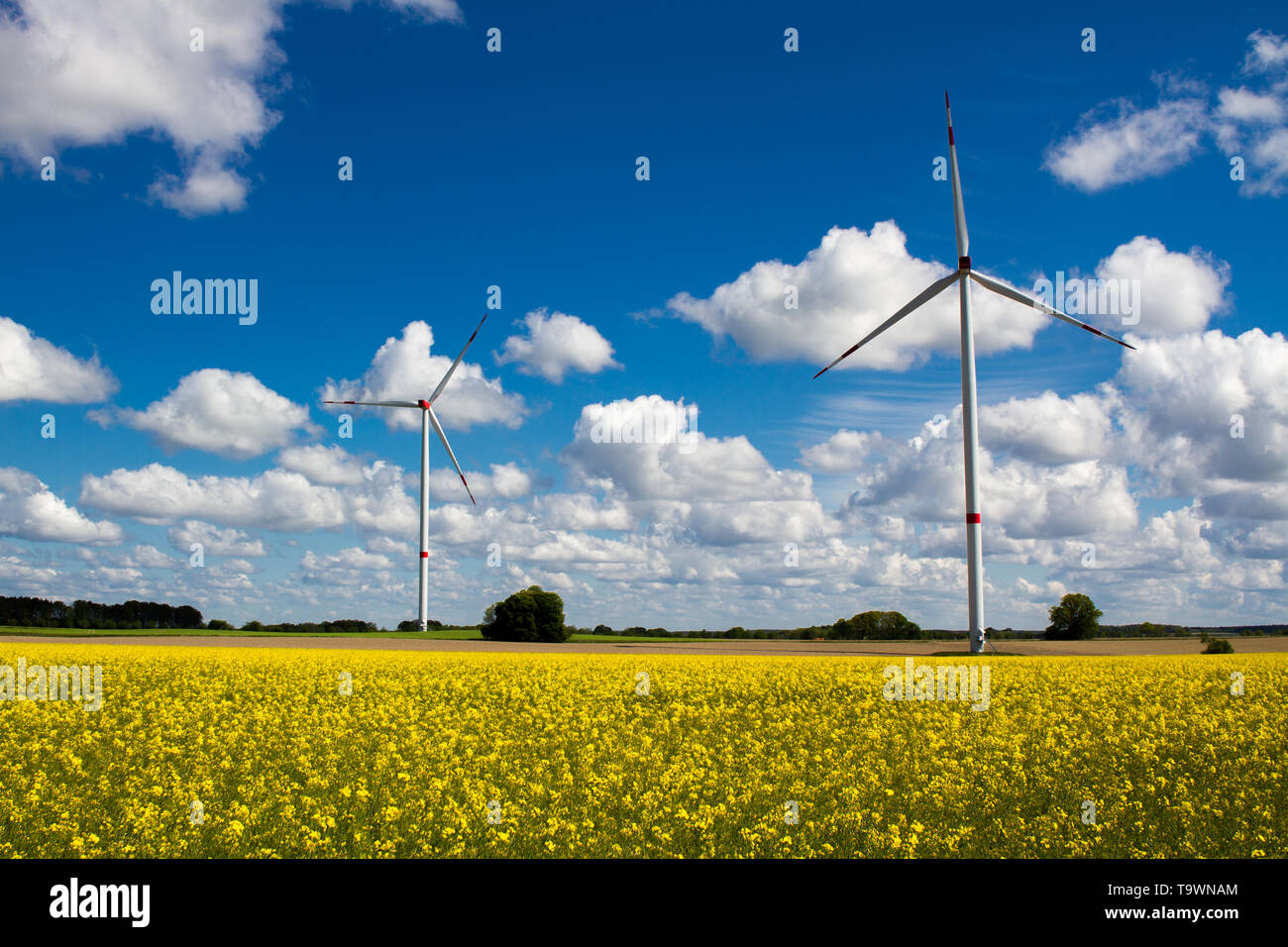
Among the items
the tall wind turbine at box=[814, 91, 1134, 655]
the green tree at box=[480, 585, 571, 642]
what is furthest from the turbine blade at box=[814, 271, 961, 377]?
the green tree at box=[480, 585, 571, 642]

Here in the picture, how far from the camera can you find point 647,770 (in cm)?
1720

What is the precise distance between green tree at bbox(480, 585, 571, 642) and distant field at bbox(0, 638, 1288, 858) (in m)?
59.3

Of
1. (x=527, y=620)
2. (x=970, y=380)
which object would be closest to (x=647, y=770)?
(x=970, y=380)

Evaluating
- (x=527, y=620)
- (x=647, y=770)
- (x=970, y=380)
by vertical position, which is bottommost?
(x=527, y=620)

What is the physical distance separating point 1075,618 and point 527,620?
2305 inches

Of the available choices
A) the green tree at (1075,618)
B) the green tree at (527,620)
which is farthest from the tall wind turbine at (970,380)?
the green tree at (527,620)

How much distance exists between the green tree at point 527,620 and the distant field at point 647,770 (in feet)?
194

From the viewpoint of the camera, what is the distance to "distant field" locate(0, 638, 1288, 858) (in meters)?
14.0

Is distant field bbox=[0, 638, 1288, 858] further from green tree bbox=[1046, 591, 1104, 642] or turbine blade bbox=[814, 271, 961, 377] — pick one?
green tree bbox=[1046, 591, 1104, 642]

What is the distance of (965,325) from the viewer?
50.6 metres

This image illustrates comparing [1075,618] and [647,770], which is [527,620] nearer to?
[1075,618]

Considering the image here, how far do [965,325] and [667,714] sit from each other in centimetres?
3852
